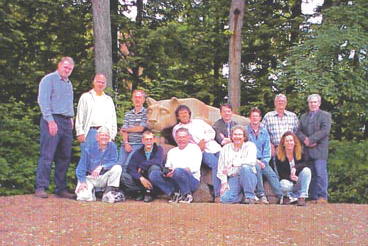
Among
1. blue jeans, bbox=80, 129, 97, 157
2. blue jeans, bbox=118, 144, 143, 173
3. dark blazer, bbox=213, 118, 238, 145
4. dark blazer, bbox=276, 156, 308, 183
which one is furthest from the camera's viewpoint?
dark blazer, bbox=213, 118, 238, 145

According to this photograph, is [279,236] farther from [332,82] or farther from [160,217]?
[332,82]

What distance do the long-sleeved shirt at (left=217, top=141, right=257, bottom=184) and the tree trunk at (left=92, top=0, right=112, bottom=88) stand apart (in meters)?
4.98

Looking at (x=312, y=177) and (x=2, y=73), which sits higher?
(x=2, y=73)

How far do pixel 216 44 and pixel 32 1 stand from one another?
5338 millimetres

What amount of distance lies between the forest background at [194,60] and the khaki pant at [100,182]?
109 inches

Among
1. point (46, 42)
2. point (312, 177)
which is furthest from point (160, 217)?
point (46, 42)

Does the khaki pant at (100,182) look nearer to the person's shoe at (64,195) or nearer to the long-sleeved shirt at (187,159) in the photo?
the person's shoe at (64,195)

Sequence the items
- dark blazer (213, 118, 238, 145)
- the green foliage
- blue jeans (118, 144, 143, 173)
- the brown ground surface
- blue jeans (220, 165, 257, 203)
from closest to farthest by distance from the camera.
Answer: the brown ground surface, blue jeans (220, 165, 257, 203), blue jeans (118, 144, 143, 173), dark blazer (213, 118, 238, 145), the green foliage

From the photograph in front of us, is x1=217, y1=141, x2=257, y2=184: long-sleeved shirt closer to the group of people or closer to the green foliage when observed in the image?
the group of people

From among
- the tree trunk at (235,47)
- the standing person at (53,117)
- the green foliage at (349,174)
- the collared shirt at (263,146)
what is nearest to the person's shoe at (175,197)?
the collared shirt at (263,146)

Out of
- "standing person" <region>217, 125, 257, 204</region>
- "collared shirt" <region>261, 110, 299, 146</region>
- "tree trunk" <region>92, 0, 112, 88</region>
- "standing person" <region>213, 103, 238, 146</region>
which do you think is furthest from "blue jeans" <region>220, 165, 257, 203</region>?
"tree trunk" <region>92, 0, 112, 88</region>

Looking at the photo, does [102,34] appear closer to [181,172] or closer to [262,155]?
[181,172]

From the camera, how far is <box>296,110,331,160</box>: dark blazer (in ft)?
22.3

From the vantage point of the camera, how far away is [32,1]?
38.1ft
